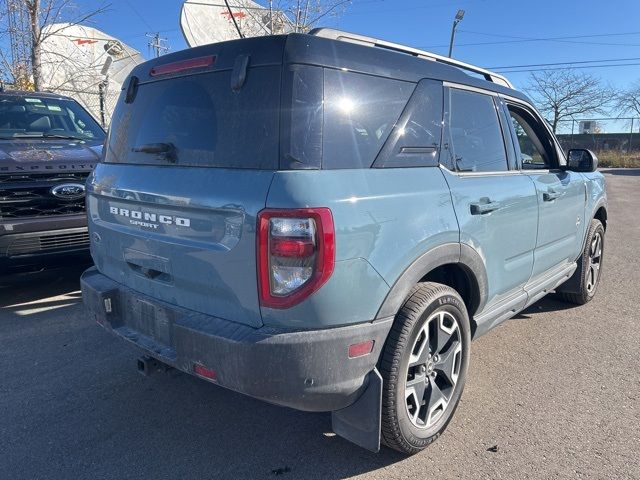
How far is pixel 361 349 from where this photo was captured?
89.7 inches

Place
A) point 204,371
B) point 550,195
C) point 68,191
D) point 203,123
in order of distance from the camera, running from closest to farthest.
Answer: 1. point 204,371
2. point 203,123
3. point 550,195
4. point 68,191

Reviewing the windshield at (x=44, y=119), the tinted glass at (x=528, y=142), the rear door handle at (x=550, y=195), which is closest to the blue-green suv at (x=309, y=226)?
the rear door handle at (x=550, y=195)

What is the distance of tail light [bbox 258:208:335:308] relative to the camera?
2.09 m

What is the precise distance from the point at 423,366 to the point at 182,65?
6.73 feet

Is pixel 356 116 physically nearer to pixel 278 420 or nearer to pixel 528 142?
pixel 278 420

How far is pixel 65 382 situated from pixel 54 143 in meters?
3.14

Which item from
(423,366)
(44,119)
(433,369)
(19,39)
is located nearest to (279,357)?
(423,366)

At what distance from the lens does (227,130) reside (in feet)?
Result: 7.95

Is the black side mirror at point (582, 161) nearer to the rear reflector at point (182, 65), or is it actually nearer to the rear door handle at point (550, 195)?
the rear door handle at point (550, 195)

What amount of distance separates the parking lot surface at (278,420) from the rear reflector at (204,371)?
0.29 meters

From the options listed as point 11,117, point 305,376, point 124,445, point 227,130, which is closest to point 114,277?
point 124,445

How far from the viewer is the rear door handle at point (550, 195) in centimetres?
375

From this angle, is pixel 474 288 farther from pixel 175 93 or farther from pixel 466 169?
pixel 175 93

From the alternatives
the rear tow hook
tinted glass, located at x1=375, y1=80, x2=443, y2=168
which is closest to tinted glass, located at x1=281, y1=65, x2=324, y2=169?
tinted glass, located at x1=375, y1=80, x2=443, y2=168
